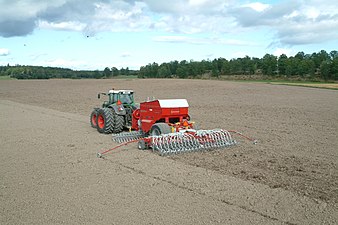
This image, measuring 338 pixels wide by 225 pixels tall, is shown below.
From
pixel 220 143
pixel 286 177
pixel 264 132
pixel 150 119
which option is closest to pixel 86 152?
pixel 150 119

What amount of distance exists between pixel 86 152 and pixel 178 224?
528 centimetres

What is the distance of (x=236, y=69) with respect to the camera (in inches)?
3637

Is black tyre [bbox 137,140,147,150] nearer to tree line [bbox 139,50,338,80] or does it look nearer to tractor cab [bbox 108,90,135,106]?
tractor cab [bbox 108,90,135,106]

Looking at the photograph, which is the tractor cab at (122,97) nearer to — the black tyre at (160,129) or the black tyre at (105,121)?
the black tyre at (105,121)

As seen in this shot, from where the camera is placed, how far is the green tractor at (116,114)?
12664mm

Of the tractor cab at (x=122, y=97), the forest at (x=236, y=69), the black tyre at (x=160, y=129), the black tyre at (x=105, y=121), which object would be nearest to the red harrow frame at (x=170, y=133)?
the black tyre at (x=160, y=129)

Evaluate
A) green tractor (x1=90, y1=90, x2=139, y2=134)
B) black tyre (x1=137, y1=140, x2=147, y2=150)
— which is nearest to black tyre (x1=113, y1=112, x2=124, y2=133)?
green tractor (x1=90, y1=90, x2=139, y2=134)

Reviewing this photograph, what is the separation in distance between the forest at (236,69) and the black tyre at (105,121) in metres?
64.5

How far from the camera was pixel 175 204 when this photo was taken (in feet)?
19.2

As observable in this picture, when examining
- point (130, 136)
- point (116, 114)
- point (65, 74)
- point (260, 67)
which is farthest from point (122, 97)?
point (65, 74)

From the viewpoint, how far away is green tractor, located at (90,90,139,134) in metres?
12.7

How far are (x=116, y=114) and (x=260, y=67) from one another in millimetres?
79543

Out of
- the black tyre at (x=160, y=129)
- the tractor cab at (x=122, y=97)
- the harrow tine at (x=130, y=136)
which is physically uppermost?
the tractor cab at (x=122, y=97)

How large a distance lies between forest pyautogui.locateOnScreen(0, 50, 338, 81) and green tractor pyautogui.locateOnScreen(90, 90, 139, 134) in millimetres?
63620
